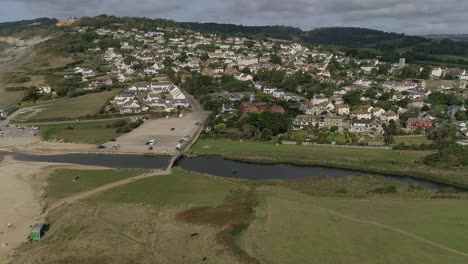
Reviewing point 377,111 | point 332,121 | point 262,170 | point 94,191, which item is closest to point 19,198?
point 94,191

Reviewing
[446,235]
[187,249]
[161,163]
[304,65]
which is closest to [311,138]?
[161,163]

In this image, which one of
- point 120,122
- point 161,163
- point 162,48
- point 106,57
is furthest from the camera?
point 162,48

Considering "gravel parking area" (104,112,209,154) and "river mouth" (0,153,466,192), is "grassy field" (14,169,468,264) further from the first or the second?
"gravel parking area" (104,112,209,154)

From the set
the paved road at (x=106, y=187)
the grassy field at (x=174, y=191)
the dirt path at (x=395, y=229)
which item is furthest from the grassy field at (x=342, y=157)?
the dirt path at (x=395, y=229)

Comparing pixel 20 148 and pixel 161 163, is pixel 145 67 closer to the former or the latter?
pixel 20 148

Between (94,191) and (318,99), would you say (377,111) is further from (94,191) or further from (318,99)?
(94,191)

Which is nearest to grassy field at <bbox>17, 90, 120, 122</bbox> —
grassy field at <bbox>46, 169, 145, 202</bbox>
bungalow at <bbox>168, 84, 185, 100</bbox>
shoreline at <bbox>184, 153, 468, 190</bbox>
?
bungalow at <bbox>168, 84, 185, 100</bbox>
